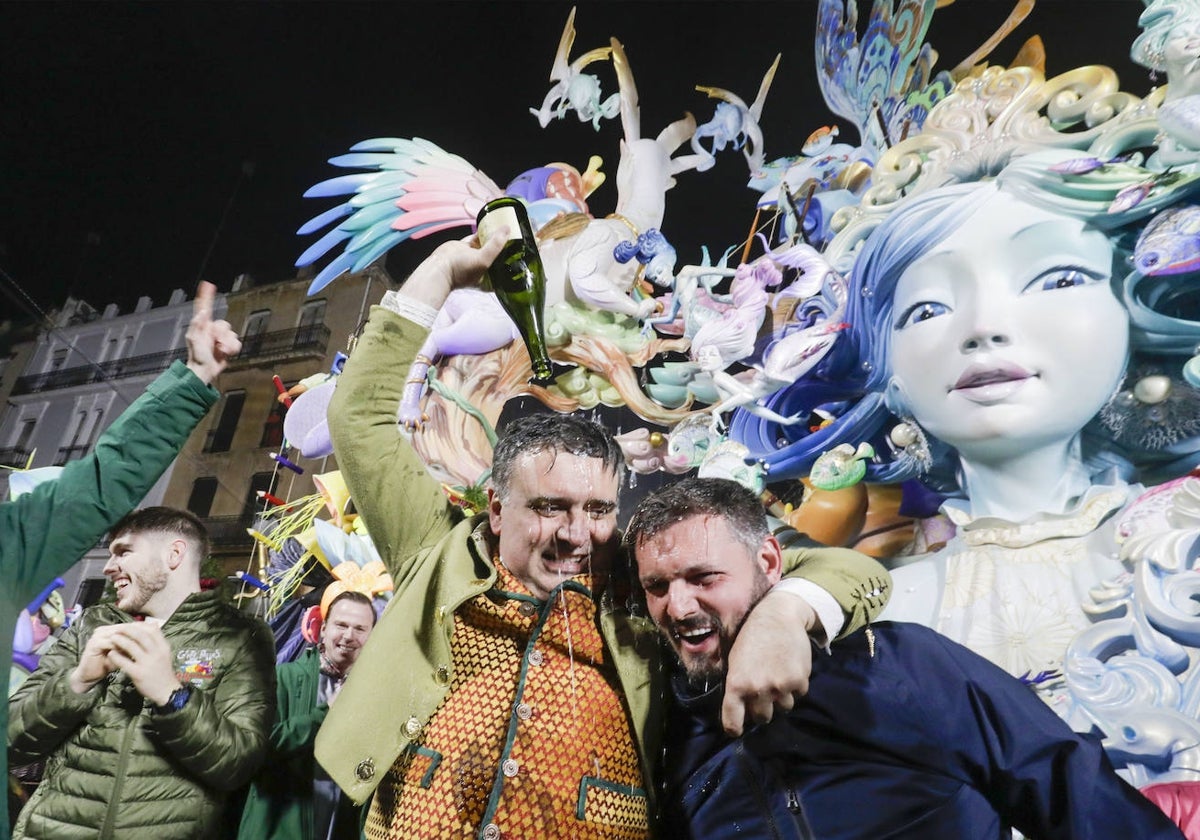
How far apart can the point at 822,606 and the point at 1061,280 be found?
4.46 ft

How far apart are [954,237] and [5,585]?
230 centimetres

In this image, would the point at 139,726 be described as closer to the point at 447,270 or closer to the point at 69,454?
the point at 447,270

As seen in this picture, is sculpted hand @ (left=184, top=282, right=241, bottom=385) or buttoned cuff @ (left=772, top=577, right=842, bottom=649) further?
sculpted hand @ (left=184, top=282, right=241, bottom=385)

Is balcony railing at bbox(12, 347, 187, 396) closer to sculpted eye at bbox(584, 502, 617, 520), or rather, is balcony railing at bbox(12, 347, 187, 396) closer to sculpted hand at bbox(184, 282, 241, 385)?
sculpted hand at bbox(184, 282, 241, 385)

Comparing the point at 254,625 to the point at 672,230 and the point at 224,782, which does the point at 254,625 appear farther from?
the point at 672,230

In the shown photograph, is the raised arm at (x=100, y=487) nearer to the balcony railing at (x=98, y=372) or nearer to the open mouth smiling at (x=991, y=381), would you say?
the balcony railing at (x=98, y=372)

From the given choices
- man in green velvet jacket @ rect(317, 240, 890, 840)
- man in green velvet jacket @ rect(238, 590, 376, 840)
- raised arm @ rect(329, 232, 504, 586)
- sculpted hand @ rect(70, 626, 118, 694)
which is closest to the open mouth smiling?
man in green velvet jacket @ rect(317, 240, 890, 840)

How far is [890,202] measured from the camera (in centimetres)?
227

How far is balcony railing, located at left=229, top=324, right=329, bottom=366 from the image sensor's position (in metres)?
2.98

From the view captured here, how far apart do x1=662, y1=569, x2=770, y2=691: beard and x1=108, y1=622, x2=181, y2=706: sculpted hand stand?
100cm

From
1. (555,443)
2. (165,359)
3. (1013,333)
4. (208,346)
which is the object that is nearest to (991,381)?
(1013,333)

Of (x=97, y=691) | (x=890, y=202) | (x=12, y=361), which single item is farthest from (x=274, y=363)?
(x=890, y=202)

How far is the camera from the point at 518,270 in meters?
1.70

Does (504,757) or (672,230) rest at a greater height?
(672,230)
